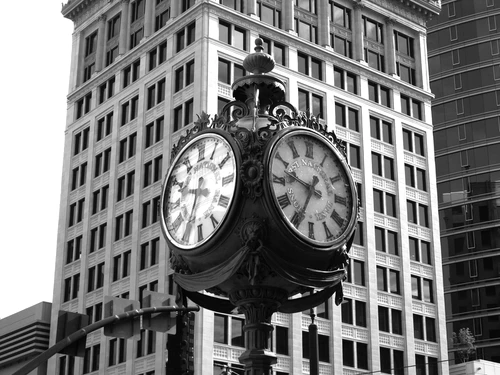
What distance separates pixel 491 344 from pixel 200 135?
82.0 metres

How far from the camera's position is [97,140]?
70.1 meters

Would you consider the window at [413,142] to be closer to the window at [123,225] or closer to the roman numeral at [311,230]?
the window at [123,225]

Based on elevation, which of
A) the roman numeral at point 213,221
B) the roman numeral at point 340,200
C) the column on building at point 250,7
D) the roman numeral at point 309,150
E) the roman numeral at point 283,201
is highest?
the column on building at point 250,7

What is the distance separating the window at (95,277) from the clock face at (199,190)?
196 ft

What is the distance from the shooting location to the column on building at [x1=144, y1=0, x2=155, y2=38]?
67.4 metres

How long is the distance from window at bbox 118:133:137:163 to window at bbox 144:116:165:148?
139cm

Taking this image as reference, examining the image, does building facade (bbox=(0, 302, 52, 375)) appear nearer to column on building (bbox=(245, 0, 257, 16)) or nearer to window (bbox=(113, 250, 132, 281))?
window (bbox=(113, 250, 132, 281))

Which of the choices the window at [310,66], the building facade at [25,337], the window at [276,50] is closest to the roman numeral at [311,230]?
the window at [276,50]

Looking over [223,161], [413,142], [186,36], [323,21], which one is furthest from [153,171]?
[223,161]

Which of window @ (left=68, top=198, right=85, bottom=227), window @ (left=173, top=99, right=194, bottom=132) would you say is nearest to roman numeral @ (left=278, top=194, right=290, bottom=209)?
window @ (left=173, top=99, right=194, bottom=132)

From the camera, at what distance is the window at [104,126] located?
69125 millimetres

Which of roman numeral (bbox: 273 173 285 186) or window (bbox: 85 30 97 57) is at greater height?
window (bbox: 85 30 97 57)

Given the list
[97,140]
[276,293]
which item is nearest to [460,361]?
[97,140]

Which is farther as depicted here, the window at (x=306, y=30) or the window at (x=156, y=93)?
the window at (x=306, y=30)
